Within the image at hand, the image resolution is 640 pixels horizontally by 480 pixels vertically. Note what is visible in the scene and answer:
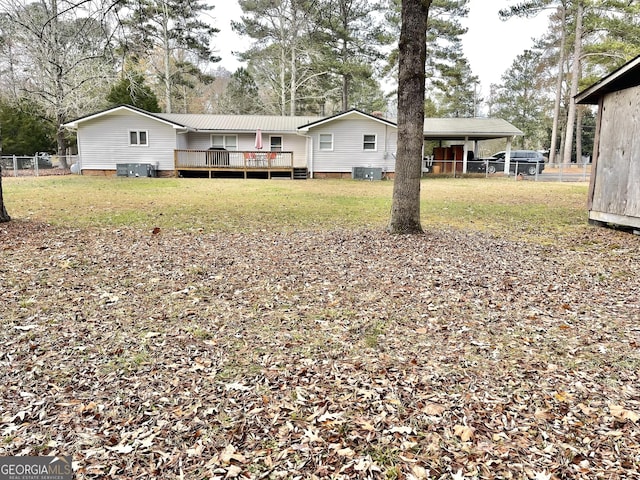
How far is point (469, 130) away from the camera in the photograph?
24297 millimetres

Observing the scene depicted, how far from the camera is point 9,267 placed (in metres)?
5.07

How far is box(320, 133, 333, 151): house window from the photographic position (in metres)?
22.9

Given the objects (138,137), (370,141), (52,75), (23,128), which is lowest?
(370,141)

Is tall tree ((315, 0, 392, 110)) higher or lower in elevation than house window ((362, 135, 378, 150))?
higher

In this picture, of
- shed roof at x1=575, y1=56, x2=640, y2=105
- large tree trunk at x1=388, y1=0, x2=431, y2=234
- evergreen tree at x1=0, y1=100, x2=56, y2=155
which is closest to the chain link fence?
evergreen tree at x1=0, y1=100, x2=56, y2=155

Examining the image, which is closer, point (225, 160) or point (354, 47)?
point (225, 160)

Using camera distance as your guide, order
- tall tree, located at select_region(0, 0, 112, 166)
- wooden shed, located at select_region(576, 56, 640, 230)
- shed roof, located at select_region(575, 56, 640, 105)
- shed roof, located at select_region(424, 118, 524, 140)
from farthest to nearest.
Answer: shed roof, located at select_region(424, 118, 524, 140) < tall tree, located at select_region(0, 0, 112, 166) < wooden shed, located at select_region(576, 56, 640, 230) < shed roof, located at select_region(575, 56, 640, 105)

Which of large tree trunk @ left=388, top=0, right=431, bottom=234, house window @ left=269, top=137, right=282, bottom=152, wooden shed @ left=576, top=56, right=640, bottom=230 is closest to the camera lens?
large tree trunk @ left=388, top=0, right=431, bottom=234

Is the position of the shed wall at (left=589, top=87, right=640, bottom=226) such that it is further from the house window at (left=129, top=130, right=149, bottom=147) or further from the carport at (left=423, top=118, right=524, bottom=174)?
the house window at (left=129, top=130, right=149, bottom=147)

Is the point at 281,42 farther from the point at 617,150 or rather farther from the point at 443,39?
the point at 617,150

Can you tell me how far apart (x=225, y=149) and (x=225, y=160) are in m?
1.95

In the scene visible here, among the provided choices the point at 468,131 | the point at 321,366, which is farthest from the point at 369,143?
the point at 321,366

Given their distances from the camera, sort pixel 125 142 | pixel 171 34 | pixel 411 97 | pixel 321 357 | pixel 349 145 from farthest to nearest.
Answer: pixel 349 145 → pixel 125 142 → pixel 171 34 → pixel 411 97 → pixel 321 357

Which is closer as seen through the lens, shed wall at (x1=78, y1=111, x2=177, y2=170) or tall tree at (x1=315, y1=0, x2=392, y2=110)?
shed wall at (x1=78, y1=111, x2=177, y2=170)
